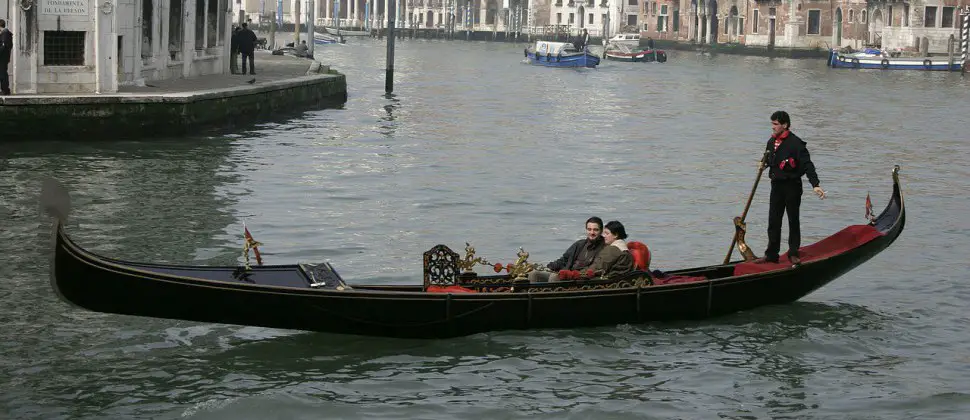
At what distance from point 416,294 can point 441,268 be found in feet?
1.66

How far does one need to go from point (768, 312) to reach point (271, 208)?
25.7 ft

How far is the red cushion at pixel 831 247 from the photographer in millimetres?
→ 12258

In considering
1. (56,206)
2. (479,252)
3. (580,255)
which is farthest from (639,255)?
(56,206)

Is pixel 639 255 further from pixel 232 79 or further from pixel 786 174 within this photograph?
pixel 232 79

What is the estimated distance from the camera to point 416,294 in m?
10.5

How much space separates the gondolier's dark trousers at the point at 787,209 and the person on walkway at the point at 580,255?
170 cm

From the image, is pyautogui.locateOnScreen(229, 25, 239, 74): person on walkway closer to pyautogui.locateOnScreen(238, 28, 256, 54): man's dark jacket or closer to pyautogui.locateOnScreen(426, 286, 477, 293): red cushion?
pyautogui.locateOnScreen(238, 28, 256, 54): man's dark jacket

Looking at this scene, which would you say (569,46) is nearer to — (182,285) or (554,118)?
Result: (554,118)

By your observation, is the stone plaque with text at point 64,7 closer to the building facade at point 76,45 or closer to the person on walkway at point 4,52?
the building facade at point 76,45

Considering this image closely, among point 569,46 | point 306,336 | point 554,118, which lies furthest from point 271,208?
point 569,46

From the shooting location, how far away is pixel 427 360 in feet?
35.2

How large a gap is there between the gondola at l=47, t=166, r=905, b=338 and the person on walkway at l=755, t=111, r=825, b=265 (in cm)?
23

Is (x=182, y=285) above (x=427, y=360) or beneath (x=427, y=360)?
above

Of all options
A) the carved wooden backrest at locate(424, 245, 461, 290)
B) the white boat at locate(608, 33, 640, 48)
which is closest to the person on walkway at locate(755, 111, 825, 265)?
the carved wooden backrest at locate(424, 245, 461, 290)
